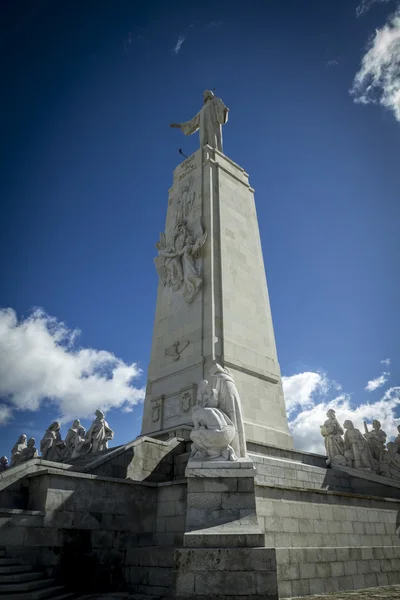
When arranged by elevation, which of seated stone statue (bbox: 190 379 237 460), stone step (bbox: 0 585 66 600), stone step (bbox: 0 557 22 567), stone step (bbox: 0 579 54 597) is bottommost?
stone step (bbox: 0 585 66 600)

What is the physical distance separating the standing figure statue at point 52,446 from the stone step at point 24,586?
10.4 m

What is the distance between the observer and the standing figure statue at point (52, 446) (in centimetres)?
1694

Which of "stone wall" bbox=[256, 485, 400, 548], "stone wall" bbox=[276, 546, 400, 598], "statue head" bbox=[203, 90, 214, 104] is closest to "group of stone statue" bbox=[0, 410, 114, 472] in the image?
"stone wall" bbox=[256, 485, 400, 548]

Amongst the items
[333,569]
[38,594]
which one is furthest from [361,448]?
[38,594]

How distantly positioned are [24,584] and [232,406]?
4.52 metres

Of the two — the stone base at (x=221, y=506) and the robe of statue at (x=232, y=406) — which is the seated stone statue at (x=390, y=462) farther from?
the stone base at (x=221, y=506)

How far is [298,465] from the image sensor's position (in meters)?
11.8

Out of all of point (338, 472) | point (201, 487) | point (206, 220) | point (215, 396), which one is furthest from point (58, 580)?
point (206, 220)

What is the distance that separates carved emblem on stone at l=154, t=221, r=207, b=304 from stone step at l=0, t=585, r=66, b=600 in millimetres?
10871

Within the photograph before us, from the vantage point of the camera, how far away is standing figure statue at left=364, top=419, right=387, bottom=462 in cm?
1498

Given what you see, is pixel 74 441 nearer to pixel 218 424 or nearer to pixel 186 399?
pixel 186 399

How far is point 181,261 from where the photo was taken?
17.6m

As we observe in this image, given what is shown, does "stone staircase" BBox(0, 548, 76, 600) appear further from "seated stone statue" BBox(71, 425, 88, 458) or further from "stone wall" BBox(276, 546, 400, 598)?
"seated stone statue" BBox(71, 425, 88, 458)

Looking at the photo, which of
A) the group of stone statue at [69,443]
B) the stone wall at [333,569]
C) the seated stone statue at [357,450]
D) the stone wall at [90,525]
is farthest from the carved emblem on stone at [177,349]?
the stone wall at [333,569]
